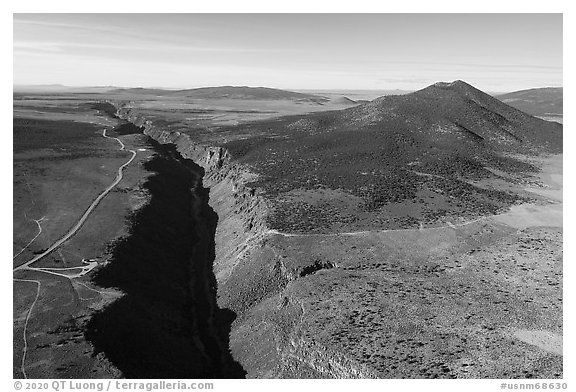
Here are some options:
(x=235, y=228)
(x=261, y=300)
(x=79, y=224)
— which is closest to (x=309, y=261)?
(x=261, y=300)

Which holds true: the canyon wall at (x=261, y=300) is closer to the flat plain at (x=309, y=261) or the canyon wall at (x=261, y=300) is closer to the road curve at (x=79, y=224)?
the flat plain at (x=309, y=261)

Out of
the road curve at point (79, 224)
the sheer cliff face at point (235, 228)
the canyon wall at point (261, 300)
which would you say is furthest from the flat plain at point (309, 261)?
the road curve at point (79, 224)

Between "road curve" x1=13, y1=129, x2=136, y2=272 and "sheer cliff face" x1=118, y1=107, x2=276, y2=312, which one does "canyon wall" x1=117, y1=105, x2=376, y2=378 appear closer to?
"sheer cliff face" x1=118, y1=107, x2=276, y2=312

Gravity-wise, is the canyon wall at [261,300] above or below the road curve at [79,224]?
below

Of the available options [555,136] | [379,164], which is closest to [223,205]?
[379,164]

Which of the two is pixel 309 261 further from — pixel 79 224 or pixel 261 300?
pixel 79 224

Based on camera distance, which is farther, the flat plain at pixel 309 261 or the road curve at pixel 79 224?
the road curve at pixel 79 224

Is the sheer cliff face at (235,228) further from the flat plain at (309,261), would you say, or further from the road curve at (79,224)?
the road curve at (79,224)

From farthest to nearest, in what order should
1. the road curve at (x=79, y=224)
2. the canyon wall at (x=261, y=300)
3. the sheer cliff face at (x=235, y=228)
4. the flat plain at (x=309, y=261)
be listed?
the road curve at (x=79, y=224), the sheer cliff face at (x=235, y=228), the flat plain at (x=309, y=261), the canyon wall at (x=261, y=300)

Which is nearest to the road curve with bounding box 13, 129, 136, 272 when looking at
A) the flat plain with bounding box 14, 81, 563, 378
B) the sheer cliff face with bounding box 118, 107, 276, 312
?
the flat plain with bounding box 14, 81, 563, 378

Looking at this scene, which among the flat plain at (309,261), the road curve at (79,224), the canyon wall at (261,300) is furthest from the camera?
the road curve at (79,224)

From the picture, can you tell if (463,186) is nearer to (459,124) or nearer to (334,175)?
(334,175)
